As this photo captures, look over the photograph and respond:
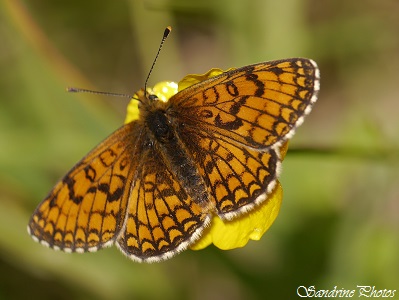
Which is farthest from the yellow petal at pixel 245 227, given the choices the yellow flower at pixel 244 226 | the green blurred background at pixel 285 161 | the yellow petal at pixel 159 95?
the yellow petal at pixel 159 95

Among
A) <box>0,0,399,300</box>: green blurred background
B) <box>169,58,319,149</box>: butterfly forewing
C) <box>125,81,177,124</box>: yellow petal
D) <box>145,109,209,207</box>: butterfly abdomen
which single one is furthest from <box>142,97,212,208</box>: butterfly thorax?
<box>0,0,399,300</box>: green blurred background

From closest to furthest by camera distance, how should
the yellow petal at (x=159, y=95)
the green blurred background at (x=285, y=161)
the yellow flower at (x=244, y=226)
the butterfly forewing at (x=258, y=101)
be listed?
the butterfly forewing at (x=258, y=101), the yellow flower at (x=244, y=226), the yellow petal at (x=159, y=95), the green blurred background at (x=285, y=161)

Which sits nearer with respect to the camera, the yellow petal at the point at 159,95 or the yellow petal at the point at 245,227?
the yellow petal at the point at 245,227

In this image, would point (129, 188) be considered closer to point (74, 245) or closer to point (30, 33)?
point (74, 245)

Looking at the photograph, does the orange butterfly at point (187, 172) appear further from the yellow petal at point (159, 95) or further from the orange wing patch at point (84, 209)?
the yellow petal at point (159, 95)

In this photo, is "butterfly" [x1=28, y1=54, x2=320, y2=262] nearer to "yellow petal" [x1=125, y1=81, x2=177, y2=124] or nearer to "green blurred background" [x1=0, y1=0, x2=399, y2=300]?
"yellow petal" [x1=125, y1=81, x2=177, y2=124]

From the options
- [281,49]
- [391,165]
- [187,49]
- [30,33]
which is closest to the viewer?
[391,165]

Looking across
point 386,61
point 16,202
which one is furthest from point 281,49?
point 16,202

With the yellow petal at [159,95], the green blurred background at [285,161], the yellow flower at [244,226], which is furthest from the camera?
the green blurred background at [285,161]

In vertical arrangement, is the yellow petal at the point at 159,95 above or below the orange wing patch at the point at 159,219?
above
